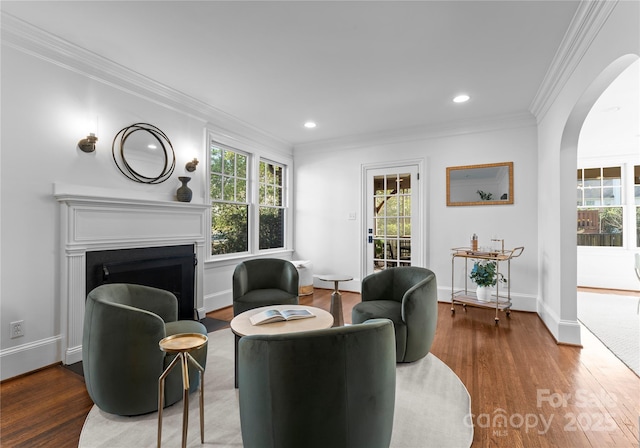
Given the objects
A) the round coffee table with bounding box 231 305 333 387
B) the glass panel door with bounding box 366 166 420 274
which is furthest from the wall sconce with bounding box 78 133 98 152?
the glass panel door with bounding box 366 166 420 274

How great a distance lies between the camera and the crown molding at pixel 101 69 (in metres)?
2.48

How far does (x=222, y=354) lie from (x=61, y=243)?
1651 millimetres

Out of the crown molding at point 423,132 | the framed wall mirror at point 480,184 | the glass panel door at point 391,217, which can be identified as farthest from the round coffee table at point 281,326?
the crown molding at point 423,132

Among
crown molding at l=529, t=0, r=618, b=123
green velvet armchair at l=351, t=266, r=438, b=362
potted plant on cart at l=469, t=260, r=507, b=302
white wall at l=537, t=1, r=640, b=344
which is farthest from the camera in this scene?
potted plant on cart at l=469, t=260, r=507, b=302

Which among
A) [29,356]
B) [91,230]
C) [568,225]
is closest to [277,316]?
[91,230]

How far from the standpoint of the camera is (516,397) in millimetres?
2184

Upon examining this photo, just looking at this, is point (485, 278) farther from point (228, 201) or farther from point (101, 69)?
point (101, 69)

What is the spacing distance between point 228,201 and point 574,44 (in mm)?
4030

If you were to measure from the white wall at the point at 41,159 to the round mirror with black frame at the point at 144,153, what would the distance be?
0.08 meters

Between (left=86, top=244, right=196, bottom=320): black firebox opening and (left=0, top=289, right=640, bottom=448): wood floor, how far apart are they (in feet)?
2.69

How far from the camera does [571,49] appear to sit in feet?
8.66

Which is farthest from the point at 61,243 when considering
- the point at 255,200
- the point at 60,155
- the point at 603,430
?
the point at 603,430

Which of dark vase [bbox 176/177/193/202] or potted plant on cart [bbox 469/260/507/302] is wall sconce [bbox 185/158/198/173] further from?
potted plant on cart [bbox 469/260/507/302]

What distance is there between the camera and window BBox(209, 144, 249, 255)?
4434 millimetres
